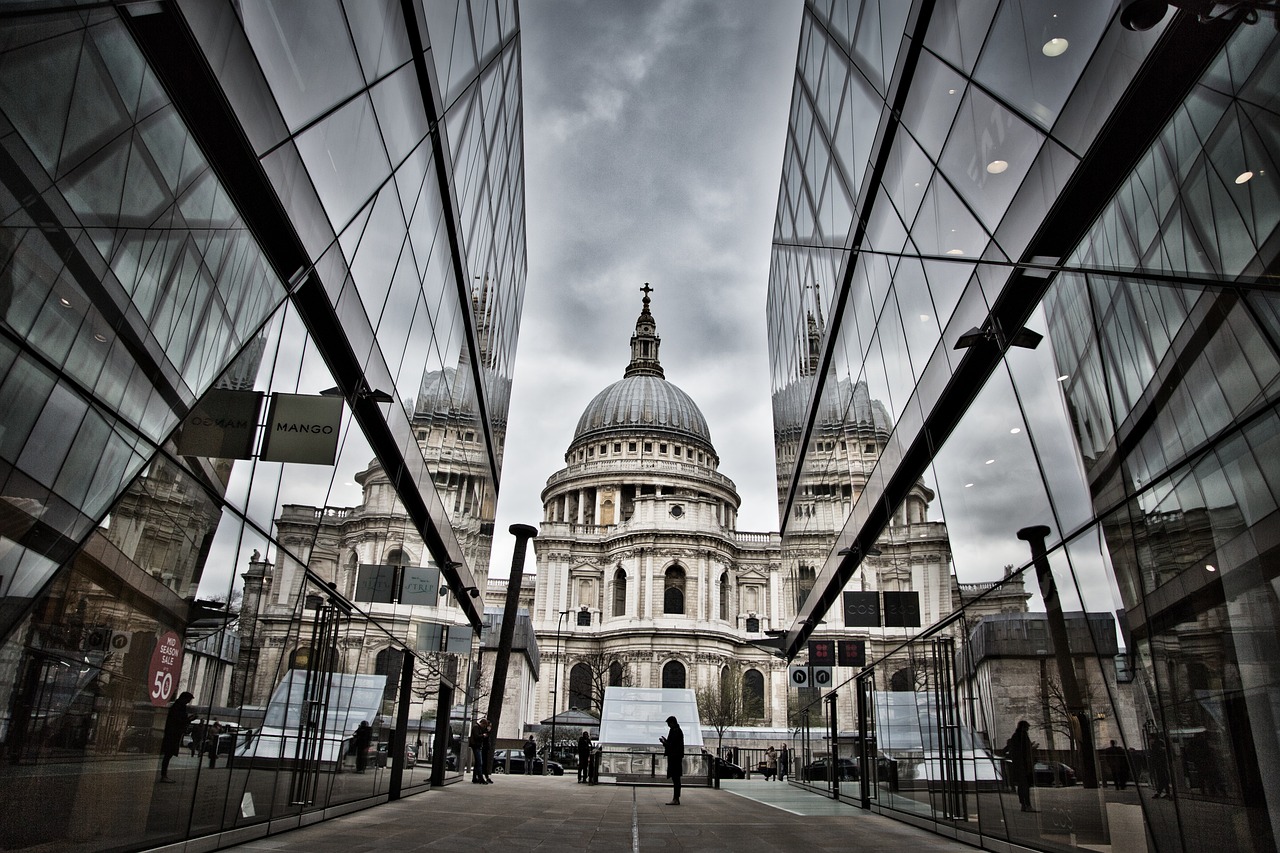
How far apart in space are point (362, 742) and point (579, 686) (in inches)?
3059

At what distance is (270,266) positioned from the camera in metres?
8.79

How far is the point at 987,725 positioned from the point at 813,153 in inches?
516

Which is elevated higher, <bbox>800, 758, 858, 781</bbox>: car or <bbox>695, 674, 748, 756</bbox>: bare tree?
<bbox>695, 674, 748, 756</bbox>: bare tree

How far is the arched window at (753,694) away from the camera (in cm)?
8387

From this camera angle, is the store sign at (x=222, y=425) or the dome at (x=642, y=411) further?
the dome at (x=642, y=411)

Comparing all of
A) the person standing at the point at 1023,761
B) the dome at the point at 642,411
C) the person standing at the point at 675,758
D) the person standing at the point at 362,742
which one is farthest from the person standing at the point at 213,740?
the dome at the point at 642,411

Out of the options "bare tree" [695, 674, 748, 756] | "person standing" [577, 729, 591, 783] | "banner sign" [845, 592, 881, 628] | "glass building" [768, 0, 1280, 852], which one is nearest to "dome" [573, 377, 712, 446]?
"bare tree" [695, 674, 748, 756]

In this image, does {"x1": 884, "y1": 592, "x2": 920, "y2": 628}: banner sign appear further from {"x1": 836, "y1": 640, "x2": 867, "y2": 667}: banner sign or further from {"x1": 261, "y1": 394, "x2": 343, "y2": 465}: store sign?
{"x1": 261, "y1": 394, "x2": 343, "y2": 465}: store sign

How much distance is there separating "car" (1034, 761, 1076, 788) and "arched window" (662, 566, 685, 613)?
268ft

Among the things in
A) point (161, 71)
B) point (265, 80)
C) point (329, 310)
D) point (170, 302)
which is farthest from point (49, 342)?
point (329, 310)

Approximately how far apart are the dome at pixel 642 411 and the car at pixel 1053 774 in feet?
355

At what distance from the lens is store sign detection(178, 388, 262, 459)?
7223mm

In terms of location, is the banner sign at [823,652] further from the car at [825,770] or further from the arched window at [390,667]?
the arched window at [390,667]

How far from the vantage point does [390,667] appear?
1459cm
